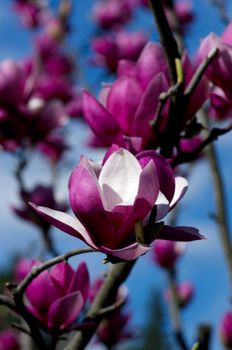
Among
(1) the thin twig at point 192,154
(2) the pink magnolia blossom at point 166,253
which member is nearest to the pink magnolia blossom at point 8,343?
(2) the pink magnolia blossom at point 166,253

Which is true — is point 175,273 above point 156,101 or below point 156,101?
below

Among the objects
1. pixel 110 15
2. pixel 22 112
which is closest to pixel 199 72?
pixel 22 112

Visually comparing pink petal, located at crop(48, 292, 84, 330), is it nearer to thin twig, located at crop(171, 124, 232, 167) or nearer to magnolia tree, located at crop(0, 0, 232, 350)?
magnolia tree, located at crop(0, 0, 232, 350)

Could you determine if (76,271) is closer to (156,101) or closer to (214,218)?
(156,101)

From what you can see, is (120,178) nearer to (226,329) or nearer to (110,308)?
(110,308)

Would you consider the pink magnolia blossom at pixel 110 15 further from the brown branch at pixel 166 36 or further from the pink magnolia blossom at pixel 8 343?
the brown branch at pixel 166 36

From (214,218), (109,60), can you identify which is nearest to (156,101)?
(214,218)
